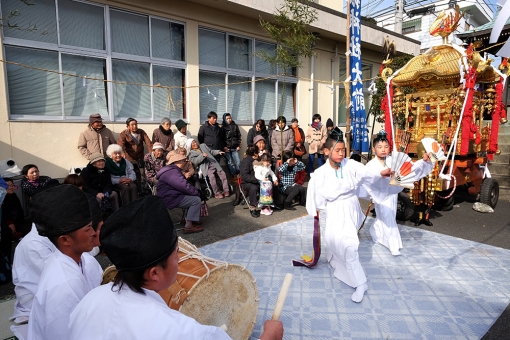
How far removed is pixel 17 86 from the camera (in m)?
5.83

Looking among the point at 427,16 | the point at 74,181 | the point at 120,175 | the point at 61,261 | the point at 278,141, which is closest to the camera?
the point at 61,261

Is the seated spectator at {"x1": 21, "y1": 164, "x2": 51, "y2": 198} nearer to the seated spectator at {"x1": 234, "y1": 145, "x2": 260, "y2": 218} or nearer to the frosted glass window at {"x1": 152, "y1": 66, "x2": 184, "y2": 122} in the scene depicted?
the frosted glass window at {"x1": 152, "y1": 66, "x2": 184, "y2": 122}

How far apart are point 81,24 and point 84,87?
122 centimetres

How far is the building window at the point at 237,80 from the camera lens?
834 cm

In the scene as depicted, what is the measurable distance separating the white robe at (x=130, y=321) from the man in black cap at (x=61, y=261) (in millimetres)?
452

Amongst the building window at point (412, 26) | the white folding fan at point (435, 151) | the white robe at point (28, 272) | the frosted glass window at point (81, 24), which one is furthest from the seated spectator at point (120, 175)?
the building window at point (412, 26)

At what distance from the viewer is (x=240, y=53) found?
895 centimetres

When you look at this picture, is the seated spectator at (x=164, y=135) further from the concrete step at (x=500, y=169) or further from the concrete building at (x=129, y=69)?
the concrete step at (x=500, y=169)

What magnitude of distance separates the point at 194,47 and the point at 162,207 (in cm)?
747

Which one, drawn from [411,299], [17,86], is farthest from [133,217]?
[17,86]

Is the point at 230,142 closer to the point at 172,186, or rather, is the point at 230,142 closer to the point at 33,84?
the point at 172,186

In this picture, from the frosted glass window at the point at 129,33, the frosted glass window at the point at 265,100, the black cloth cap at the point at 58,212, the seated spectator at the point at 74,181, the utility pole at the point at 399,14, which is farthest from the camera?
the utility pole at the point at 399,14

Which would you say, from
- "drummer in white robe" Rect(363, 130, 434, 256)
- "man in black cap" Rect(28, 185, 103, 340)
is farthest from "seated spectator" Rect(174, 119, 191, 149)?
"man in black cap" Rect(28, 185, 103, 340)

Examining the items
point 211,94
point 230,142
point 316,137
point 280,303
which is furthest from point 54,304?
point 316,137
